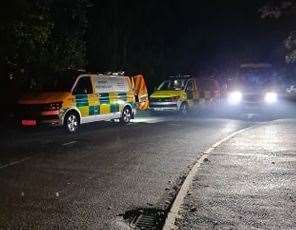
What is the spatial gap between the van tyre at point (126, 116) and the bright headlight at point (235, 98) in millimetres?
10614

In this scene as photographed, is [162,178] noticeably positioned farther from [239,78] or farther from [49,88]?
[239,78]

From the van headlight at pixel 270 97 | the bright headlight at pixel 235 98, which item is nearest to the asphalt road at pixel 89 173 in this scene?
the bright headlight at pixel 235 98

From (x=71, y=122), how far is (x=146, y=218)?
373 inches

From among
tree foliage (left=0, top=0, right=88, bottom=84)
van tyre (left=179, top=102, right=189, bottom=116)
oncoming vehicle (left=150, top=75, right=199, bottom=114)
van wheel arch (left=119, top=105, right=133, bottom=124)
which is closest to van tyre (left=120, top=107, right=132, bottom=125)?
van wheel arch (left=119, top=105, right=133, bottom=124)

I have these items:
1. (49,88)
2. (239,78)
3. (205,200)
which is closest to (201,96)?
(239,78)

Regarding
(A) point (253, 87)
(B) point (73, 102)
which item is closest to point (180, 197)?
(B) point (73, 102)

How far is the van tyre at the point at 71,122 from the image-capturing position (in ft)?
49.9

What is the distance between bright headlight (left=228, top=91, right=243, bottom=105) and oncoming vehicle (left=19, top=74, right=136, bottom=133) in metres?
11.7

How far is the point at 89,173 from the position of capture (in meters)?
8.97

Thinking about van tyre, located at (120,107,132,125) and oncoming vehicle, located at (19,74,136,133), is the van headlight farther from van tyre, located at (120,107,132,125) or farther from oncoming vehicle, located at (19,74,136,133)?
oncoming vehicle, located at (19,74,136,133)

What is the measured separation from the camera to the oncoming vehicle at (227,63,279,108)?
28.0m

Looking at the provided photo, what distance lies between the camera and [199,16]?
43.1 meters

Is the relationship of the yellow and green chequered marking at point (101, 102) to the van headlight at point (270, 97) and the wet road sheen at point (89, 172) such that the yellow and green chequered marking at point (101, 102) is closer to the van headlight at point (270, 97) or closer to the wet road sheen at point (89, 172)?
the wet road sheen at point (89, 172)

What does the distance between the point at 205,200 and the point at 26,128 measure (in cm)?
1008
